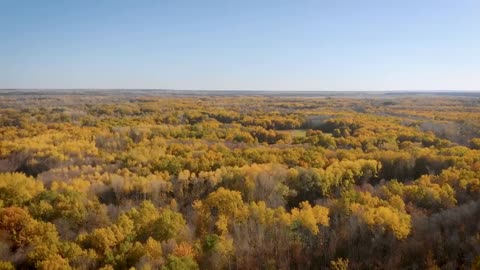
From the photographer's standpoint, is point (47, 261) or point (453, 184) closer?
point (47, 261)

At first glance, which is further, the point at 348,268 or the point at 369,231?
the point at 369,231

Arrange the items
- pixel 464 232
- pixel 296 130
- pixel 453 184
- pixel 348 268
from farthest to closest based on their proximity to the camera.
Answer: pixel 296 130 → pixel 453 184 → pixel 464 232 → pixel 348 268

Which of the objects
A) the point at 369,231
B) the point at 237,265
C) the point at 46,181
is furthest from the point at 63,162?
the point at 369,231

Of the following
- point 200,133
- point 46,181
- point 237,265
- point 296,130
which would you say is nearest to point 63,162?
point 46,181

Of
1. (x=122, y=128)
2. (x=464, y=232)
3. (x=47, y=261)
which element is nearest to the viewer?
(x=47, y=261)

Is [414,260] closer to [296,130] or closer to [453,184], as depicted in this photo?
[453,184]

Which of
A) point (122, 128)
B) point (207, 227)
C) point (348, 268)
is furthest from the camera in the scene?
point (122, 128)

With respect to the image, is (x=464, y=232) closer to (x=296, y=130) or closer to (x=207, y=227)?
(x=207, y=227)

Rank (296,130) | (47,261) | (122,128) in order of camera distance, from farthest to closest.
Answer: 1. (296,130)
2. (122,128)
3. (47,261)
